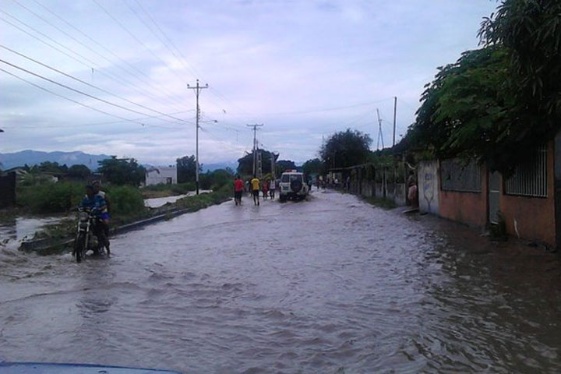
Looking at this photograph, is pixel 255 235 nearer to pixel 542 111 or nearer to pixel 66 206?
pixel 542 111

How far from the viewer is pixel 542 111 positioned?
10.9 m

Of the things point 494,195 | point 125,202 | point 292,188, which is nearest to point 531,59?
point 494,195

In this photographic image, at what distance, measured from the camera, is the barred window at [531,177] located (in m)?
11.6

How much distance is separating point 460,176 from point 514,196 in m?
5.15

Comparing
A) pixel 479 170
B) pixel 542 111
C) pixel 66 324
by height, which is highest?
pixel 542 111

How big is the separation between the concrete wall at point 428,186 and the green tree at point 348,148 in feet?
174

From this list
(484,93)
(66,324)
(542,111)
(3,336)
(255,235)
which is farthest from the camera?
(255,235)

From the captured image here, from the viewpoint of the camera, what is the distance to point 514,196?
13.1m

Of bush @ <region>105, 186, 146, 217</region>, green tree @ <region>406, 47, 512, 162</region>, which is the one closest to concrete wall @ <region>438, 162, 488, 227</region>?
green tree @ <region>406, 47, 512, 162</region>

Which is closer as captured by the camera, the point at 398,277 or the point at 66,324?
the point at 66,324

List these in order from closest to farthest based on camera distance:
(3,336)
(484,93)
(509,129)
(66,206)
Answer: (3,336), (509,129), (484,93), (66,206)

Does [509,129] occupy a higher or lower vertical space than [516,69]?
lower

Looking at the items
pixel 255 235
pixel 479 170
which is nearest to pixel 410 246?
pixel 479 170

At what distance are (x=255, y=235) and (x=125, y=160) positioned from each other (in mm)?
55730
